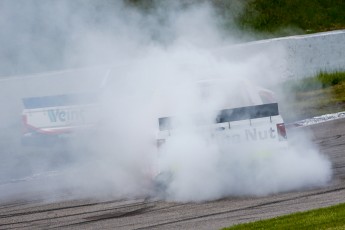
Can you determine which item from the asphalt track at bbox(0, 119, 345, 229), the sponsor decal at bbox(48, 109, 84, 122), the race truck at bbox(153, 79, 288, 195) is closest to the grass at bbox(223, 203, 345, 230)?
the asphalt track at bbox(0, 119, 345, 229)

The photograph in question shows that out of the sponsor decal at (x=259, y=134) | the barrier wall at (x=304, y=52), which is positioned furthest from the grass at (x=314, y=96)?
the sponsor decal at (x=259, y=134)

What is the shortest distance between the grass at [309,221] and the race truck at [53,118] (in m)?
8.81

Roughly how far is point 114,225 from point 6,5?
6.13 m

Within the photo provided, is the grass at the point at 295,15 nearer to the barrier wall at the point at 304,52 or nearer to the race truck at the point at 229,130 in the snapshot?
the barrier wall at the point at 304,52

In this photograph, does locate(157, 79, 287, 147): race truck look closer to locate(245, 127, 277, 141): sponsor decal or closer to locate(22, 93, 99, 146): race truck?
locate(245, 127, 277, 141): sponsor decal

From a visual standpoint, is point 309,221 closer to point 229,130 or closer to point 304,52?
point 229,130

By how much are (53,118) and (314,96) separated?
22.0ft

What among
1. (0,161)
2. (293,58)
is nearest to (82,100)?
(0,161)

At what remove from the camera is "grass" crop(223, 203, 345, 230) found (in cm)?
920

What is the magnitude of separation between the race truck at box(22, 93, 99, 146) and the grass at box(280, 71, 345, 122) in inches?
177

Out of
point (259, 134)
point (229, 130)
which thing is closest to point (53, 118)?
point (229, 130)

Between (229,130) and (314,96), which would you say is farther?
(314,96)

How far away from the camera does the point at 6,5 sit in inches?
599

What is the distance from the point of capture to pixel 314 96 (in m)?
21.8
